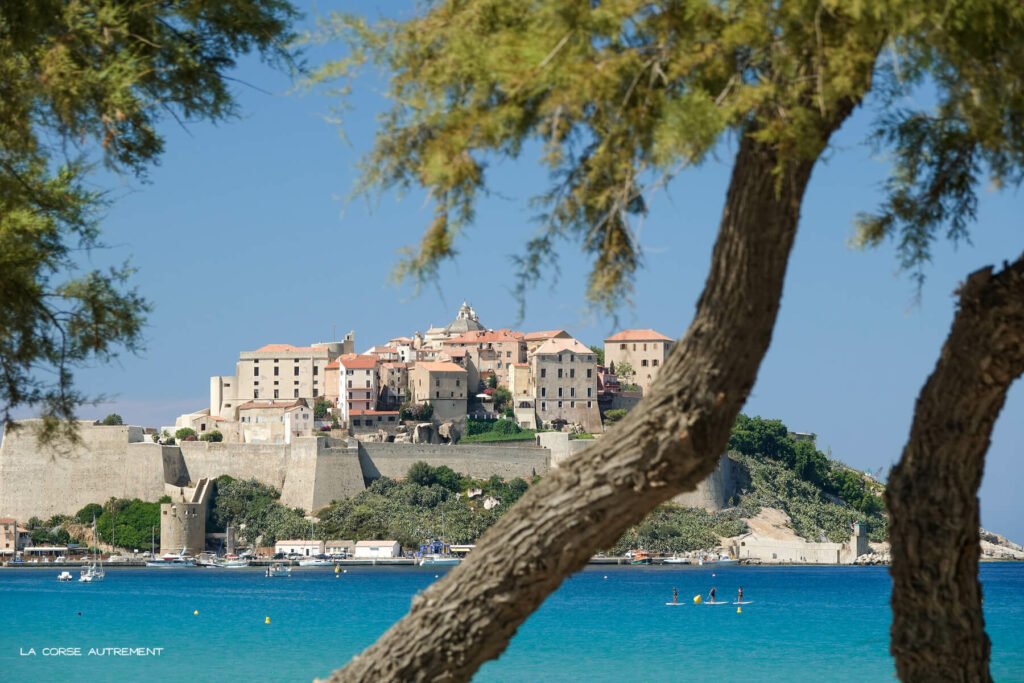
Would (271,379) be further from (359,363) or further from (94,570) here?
(94,570)

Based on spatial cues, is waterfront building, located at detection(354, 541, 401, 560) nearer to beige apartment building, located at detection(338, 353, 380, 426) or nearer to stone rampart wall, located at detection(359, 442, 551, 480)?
stone rampart wall, located at detection(359, 442, 551, 480)

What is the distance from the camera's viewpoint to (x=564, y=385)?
208ft

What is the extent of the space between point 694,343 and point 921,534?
35.5 inches

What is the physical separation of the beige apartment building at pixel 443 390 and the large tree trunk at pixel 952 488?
5758cm

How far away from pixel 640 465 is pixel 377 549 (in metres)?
52.5

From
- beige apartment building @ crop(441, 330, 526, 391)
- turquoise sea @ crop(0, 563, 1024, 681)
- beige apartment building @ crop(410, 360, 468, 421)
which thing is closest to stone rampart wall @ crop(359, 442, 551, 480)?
turquoise sea @ crop(0, 563, 1024, 681)

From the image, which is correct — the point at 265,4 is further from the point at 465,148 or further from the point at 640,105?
the point at 640,105

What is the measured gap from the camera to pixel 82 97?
14.2 ft

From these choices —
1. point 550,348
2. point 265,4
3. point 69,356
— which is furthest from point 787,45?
point 550,348

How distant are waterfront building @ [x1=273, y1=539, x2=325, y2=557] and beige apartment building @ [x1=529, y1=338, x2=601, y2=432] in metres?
12.8

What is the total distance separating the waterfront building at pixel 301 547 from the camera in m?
55.6

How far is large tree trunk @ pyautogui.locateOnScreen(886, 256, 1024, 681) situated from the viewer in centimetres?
361

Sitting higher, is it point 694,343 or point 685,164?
point 685,164

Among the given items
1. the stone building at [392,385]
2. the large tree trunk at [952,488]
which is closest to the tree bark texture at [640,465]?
the large tree trunk at [952,488]
